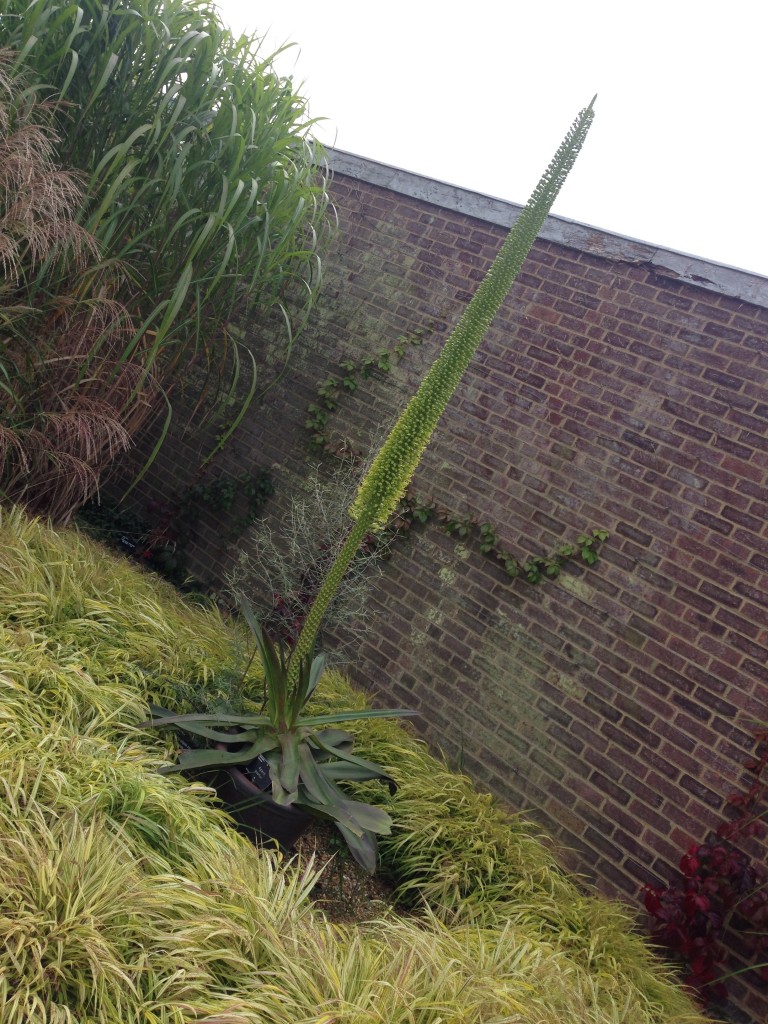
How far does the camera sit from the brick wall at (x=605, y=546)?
4.14 meters

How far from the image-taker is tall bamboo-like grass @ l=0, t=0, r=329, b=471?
4.07 meters

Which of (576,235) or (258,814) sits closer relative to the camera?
(258,814)

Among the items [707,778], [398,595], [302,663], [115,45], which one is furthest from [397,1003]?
[115,45]

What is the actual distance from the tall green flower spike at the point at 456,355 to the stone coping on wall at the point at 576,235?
172 centimetres

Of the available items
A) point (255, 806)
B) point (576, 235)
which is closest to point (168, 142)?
→ point (576, 235)

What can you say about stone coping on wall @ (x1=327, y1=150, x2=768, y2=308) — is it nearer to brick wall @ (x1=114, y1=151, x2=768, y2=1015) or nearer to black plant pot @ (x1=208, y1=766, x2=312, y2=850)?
brick wall @ (x1=114, y1=151, x2=768, y2=1015)

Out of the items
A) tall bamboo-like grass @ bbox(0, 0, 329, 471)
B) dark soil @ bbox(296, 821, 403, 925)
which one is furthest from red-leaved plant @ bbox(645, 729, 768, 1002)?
tall bamboo-like grass @ bbox(0, 0, 329, 471)

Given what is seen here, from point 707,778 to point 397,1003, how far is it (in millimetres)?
A: 2327

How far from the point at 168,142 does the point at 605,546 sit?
3.16m

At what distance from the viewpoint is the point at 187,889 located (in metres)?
2.37

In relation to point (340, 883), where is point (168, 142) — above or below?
above

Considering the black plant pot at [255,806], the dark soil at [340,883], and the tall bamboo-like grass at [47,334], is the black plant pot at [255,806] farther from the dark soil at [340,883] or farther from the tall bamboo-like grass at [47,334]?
the tall bamboo-like grass at [47,334]

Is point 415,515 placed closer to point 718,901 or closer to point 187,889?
point 718,901

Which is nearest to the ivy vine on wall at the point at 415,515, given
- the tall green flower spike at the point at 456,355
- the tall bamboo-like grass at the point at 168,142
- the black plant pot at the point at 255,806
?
the tall bamboo-like grass at the point at 168,142
